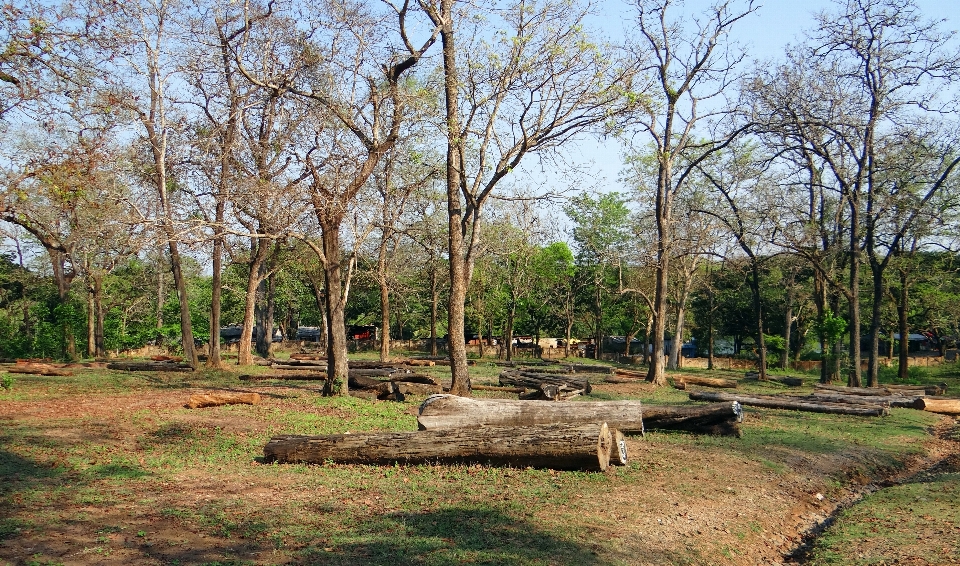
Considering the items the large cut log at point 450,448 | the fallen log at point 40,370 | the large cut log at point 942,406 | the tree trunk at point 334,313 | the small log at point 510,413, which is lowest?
the large cut log at point 942,406

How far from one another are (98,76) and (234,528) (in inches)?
434

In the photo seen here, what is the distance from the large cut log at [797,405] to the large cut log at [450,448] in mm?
10674

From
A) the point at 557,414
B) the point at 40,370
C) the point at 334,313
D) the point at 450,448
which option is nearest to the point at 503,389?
the point at 334,313

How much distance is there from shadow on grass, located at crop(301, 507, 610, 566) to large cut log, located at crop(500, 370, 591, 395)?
12568mm

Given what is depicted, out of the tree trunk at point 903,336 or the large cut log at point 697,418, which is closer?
the large cut log at point 697,418

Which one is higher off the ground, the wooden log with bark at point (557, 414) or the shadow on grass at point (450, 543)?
the wooden log with bark at point (557, 414)

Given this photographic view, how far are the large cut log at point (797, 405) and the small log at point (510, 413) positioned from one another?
25.8 feet

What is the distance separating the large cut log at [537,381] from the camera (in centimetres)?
→ 2064

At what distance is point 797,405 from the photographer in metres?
19.5

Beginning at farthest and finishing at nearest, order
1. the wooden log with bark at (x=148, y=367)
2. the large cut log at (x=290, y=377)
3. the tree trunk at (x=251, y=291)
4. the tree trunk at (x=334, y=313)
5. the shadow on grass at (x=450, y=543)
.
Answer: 1. the wooden log with bark at (x=148, y=367)
2. the tree trunk at (x=251, y=291)
3. the large cut log at (x=290, y=377)
4. the tree trunk at (x=334, y=313)
5. the shadow on grass at (x=450, y=543)

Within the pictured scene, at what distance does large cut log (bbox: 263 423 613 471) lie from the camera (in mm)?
9766

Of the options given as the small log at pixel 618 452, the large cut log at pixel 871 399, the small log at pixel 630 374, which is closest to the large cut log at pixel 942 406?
the large cut log at pixel 871 399

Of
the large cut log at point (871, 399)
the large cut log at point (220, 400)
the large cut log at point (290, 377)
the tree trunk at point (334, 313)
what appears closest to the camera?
the large cut log at point (220, 400)

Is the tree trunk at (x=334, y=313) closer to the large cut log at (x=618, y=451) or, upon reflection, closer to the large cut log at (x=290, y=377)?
the large cut log at (x=290, y=377)
